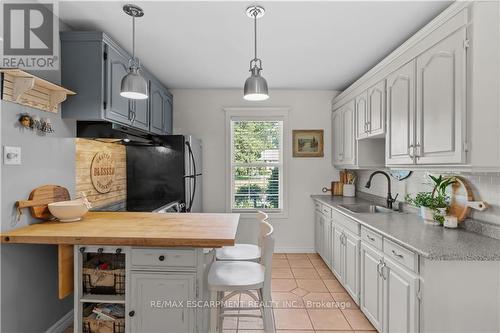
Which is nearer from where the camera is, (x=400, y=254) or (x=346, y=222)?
(x=400, y=254)

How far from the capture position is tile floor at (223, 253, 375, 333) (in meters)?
2.40

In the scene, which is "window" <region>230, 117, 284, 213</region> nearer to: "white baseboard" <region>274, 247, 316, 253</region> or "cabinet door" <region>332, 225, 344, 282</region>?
"white baseboard" <region>274, 247, 316, 253</region>

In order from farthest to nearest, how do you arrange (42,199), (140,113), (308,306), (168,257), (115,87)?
(140,113)
(308,306)
(115,87)
(42,199)
(168,257)

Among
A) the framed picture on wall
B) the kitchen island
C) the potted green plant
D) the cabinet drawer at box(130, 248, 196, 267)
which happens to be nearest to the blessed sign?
the kitchen island

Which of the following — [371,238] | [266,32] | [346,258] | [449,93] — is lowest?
[346,258]

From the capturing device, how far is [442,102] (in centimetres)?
189

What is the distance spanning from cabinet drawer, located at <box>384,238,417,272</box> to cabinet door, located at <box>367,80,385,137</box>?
1210 mm

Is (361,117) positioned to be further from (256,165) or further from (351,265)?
(256,165)

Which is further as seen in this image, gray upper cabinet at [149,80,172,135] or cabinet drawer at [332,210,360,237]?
gray upper cabinet at [149,80,172,135]

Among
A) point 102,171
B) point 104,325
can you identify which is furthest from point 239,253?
point 102,171

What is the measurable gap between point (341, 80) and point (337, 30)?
59.5 inches

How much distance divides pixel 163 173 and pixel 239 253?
1.61 metres

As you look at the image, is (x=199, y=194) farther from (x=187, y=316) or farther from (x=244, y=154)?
(x=187, y=316)

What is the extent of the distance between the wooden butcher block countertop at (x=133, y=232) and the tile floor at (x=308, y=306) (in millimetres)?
1051
